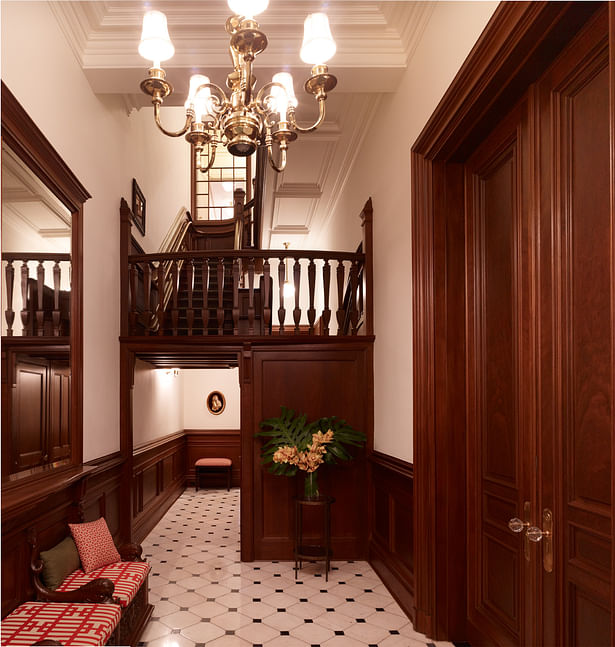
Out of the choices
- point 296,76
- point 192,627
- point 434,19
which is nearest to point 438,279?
point 434,19

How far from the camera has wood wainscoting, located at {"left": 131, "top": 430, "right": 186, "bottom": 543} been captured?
6410 millimetres

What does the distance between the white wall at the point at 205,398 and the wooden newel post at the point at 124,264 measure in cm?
470

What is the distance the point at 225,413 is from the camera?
34.2 feet

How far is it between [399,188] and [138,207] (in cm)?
334

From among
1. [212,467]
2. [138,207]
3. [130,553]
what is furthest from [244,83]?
[212,467]

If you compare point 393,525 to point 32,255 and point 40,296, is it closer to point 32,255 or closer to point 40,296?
point 40,296

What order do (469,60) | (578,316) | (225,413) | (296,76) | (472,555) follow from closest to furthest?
(578,316)
(469,60)
(472,555)
(296,76)
(225,413)

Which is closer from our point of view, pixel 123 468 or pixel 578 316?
pixel 578 316

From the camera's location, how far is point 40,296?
11.1 feet

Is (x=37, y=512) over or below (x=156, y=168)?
below

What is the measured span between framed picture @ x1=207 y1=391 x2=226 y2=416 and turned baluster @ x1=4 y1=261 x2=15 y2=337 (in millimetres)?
7629

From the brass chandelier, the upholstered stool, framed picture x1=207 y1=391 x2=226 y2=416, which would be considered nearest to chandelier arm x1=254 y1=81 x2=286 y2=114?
the brass chandelier

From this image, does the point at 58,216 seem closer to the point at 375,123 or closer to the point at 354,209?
the point at 375,123

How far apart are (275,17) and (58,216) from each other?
2129 mm
